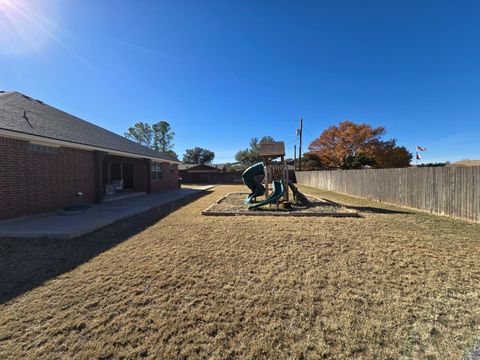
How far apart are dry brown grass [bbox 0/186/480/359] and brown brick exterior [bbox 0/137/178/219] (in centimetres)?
276

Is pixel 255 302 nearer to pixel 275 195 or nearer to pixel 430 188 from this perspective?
pixel 275 195

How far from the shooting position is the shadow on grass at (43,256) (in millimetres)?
2863

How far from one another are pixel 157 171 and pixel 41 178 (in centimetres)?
874

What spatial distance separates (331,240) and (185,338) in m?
3.60

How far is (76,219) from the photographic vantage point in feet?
20.3

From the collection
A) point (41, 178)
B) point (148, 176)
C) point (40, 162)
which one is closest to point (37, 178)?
point (41, 178)

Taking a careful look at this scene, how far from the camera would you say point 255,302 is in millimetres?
2418

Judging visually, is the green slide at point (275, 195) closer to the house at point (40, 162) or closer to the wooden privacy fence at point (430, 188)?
the wooden privacy fence at point (430, 188)

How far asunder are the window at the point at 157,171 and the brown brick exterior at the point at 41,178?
221 inches

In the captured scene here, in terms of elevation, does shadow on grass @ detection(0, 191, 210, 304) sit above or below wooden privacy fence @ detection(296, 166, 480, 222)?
below

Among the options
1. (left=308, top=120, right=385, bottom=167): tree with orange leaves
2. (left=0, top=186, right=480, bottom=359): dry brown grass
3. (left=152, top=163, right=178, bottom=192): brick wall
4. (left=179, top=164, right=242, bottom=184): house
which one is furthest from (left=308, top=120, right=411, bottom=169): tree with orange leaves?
(left=0, top=186, right=480, bottom=359): dry brown grass

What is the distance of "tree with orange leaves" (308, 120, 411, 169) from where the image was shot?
31750mm

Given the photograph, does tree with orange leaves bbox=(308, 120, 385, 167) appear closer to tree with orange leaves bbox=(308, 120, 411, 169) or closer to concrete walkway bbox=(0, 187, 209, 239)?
tree with orange leaves bbox=(308, 120, 411, 169)

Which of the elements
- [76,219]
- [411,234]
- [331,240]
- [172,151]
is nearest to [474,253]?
[411,234]
